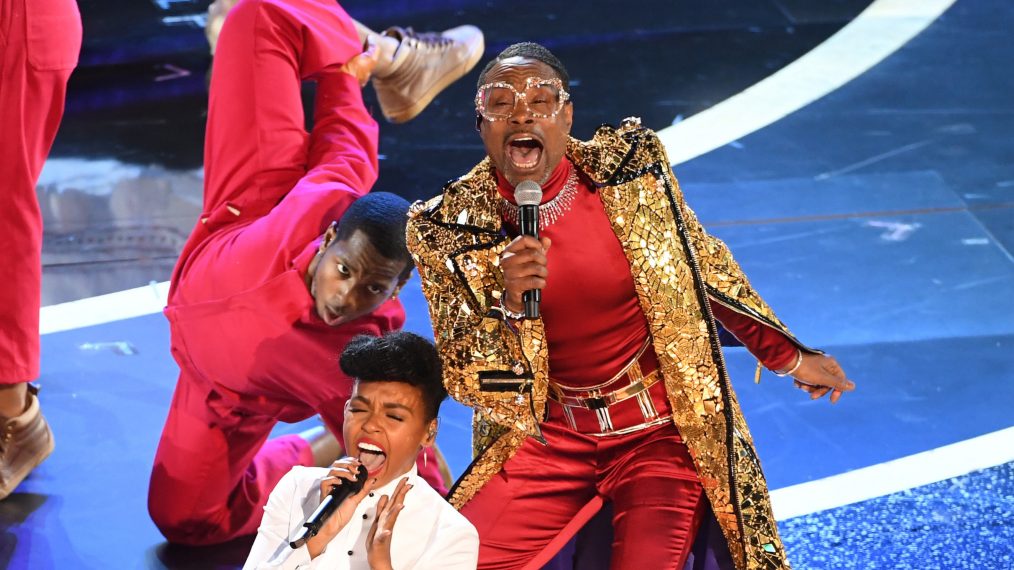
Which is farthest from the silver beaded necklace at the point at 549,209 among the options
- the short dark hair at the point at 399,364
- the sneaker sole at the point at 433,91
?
the sneaker sole at the point at 433,91

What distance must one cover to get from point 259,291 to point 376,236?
0.46 metres

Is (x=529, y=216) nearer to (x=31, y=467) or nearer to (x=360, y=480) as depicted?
(x=360, y=480)

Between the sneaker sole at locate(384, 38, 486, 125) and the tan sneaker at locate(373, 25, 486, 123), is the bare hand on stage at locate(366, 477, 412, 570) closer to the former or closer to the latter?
the tan sneaker at locate(373, 25, 486, 123)

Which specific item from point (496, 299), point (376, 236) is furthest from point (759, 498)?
point (376, 236)

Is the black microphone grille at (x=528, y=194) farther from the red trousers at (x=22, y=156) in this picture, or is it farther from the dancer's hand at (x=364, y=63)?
the dancer's hand at (x=364, y=63)

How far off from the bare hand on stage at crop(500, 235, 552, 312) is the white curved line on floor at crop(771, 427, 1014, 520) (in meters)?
1.80

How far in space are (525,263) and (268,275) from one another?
159 cm

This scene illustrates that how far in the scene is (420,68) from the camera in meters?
6.67

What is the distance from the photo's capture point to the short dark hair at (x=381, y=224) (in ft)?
13.0

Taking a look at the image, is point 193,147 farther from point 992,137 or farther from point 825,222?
point 992,137

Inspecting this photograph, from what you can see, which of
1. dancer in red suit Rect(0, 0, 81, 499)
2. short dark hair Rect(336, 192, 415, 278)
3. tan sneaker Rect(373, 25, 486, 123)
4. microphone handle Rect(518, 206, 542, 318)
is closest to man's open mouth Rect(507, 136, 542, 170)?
microphone handle Rect(518, 206, 542, 318)

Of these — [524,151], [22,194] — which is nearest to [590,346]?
[524,151]

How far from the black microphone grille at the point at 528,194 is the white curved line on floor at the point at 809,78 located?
3934 millimetres

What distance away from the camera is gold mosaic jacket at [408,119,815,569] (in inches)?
126
